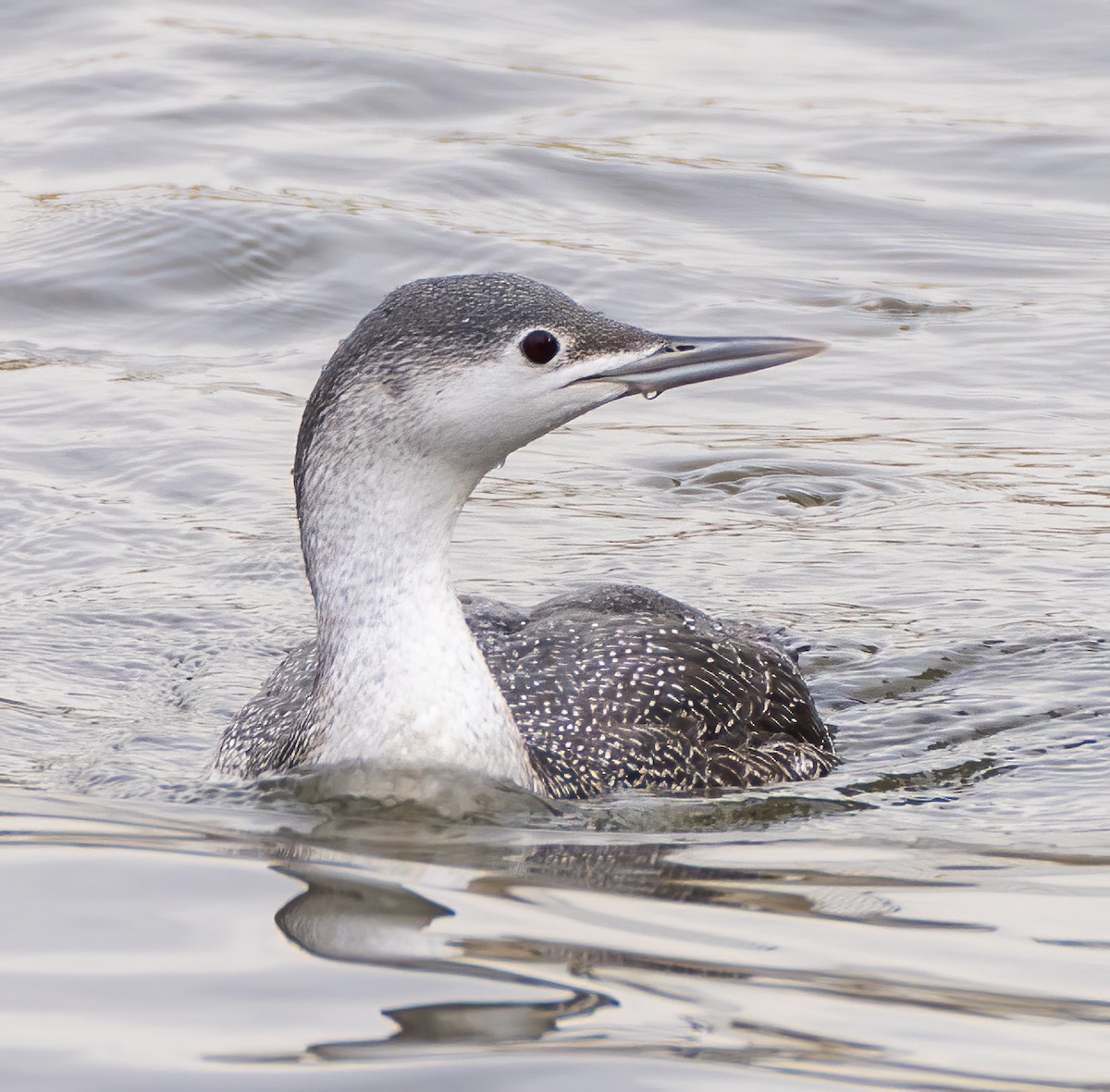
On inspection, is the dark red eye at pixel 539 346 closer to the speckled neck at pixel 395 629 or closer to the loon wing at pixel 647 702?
the speckled neck at pixel 395 629

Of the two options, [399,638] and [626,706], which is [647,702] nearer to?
[626,706]

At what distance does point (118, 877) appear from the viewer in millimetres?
3646

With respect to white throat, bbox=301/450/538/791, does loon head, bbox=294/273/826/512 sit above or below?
above

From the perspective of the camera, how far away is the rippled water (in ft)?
10.2

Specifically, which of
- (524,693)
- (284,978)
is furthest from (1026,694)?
(284,978)

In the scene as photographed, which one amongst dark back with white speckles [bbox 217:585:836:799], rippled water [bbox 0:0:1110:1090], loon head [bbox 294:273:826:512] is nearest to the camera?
rippled water [bbox 0:0:1110:1090]

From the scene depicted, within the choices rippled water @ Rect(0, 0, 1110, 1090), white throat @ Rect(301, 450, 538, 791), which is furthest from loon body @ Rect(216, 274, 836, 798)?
rippled water @ Rect(0, 0, 1110, 1090)

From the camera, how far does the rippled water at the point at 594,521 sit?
3.11m

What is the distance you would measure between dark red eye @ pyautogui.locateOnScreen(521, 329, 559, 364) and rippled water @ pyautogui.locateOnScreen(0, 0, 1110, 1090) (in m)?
1.02

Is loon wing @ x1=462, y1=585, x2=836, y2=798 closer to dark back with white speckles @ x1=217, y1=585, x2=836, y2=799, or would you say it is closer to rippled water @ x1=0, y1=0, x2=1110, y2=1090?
dark back with white speckles @ x1=217, y1=585, x2=836, y2=799

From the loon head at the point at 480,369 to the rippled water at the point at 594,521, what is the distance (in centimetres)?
→ 84

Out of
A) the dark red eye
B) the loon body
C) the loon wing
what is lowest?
the loon wing

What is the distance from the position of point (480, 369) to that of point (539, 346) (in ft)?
0.50

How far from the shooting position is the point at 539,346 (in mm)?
4688
